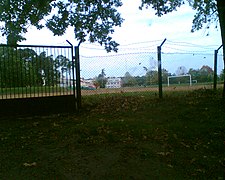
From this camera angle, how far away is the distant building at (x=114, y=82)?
11494mm

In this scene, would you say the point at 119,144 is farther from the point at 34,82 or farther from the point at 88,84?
the point at 88,84

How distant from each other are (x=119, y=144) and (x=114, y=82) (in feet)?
21.8

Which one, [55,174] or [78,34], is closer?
[55,174]

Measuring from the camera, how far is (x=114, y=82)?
11711 mm

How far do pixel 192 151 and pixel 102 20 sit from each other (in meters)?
6.70

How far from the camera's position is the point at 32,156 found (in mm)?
4656

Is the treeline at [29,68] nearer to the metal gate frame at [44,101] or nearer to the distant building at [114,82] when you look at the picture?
the metal gate frame at [44,101]

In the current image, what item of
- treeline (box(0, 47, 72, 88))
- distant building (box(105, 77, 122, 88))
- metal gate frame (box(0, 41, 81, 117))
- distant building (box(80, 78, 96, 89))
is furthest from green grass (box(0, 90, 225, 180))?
distant building (box(105, 77, 122, 88))

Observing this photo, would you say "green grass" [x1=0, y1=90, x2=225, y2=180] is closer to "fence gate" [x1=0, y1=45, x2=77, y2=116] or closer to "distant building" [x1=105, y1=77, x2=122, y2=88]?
"fence gate" [x1=0, y1=45, x2=77, y2=116]

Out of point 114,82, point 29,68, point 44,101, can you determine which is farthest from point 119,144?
point 114,82

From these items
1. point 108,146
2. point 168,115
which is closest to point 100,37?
point 168,115

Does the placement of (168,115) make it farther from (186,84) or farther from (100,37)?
(186,84)

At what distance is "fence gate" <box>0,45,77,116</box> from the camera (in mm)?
7691

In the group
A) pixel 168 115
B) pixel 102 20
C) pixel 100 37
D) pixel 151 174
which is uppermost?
pixel 102 20
